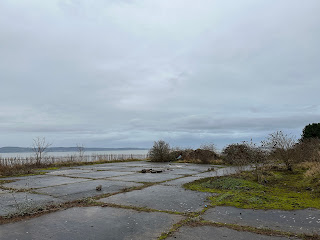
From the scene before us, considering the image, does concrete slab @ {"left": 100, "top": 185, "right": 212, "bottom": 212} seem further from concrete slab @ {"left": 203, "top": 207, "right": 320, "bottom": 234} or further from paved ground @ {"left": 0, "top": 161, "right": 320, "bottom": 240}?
concrete slab @ {"left": 203, "top": 207, "right": 320, "bottom": 234}

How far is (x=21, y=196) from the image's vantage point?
6.89m

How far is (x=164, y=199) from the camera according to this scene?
250 inches

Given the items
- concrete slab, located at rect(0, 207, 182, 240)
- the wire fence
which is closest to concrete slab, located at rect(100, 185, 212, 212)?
concrete slab, located at rect(0, 207, 182, 240)

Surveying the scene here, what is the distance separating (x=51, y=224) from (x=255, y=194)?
5284 mm

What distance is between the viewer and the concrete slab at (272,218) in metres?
4.08

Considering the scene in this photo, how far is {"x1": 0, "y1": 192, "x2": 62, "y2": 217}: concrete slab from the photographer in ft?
16.8

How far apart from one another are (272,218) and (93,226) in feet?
11.4

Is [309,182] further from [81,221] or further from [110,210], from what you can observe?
[81,221]

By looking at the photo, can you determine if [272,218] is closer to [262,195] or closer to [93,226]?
[262,195]

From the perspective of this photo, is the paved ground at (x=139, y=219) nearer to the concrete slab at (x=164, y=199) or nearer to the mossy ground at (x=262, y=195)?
the concrete slab at (x=164, y=199)

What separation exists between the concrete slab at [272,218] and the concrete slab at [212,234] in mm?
488

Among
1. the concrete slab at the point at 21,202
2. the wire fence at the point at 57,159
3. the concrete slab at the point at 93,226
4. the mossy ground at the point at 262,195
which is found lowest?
the mossy ground at the point at 262,195

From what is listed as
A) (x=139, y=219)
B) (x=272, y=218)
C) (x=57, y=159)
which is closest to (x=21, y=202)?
(x=139, y=219)

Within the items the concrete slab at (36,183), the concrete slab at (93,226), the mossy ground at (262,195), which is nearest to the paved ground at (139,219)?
the concrete slab at (93,226)
